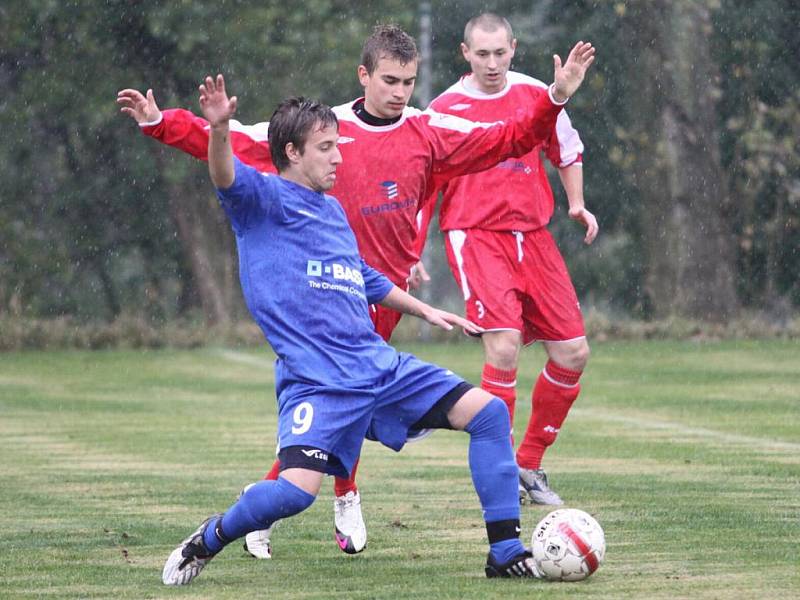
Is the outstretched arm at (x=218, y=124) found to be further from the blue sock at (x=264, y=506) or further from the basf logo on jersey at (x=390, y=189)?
the basf logo on jersey at (x=390, y=189)

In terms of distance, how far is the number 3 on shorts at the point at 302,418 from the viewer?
5.61 meters

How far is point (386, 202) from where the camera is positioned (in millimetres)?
6859

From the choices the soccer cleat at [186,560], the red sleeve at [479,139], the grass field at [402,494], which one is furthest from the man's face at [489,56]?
the soccer cleat at [186,560]

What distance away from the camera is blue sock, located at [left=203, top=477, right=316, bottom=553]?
5.55 m

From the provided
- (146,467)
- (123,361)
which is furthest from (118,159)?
(146,467)

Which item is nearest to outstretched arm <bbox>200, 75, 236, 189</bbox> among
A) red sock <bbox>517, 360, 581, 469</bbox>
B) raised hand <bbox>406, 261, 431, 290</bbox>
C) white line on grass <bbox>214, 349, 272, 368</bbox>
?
raised hand <bbox>406, 261, 431, 290</bbox>

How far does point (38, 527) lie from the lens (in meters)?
7.27

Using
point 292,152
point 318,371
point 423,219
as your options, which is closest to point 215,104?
point 292,152

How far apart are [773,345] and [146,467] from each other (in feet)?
40.8

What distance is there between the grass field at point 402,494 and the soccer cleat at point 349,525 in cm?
7

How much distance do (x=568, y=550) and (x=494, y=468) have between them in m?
0.38

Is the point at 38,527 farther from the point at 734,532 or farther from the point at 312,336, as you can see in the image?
the point at 734,532

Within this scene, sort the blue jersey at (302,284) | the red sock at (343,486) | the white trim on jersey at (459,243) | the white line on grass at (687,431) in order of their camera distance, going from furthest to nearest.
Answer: the white line on grass at (687,431) → the white trim on jersey at (459,243) → the red sock at (343,486) → the blue jersey at (302,284)

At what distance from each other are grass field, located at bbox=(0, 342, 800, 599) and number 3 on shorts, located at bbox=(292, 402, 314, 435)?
54 cm
